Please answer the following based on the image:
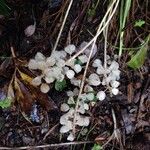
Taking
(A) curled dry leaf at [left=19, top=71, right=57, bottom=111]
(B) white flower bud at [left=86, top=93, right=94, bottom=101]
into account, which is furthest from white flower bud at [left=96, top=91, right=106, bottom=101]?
(A) curled dry leaf at [left=19, top=71, right=57, bottom=111]

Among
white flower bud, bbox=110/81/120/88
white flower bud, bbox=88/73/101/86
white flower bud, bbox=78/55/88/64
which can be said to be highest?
white flower bud, bbox=78/55/88/64

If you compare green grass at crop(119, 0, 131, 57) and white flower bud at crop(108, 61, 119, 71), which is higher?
green grass at crop(119, 0, 131, 57)

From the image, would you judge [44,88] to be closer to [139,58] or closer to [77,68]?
[77,68]

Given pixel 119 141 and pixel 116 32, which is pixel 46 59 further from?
pixel 119 141

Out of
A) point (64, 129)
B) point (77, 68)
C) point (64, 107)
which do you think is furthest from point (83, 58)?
point (64, 129)

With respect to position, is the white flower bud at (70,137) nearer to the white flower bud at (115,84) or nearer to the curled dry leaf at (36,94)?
the curled dry leaf at (36,94)

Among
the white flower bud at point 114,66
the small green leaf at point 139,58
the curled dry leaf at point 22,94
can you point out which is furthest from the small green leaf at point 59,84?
the small green leaf at point 139,58

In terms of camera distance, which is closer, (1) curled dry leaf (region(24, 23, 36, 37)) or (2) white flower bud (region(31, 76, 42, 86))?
(2) white flower bud (region(31, 76, 42, 86))

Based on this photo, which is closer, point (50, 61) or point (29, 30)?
point (50, 61)

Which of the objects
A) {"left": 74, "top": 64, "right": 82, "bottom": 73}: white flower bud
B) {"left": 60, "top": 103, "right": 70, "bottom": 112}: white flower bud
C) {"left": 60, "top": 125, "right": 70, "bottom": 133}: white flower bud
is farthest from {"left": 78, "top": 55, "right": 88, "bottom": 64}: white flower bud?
{"left": 60, "top": 125, "right": 70, "bottom": 133}: white flower bud

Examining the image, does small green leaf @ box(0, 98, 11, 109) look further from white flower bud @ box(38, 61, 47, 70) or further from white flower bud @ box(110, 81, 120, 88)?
white flower bud @ box(110, 81, 120, 88)
